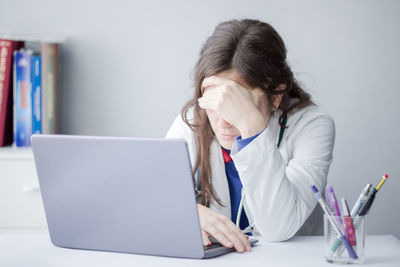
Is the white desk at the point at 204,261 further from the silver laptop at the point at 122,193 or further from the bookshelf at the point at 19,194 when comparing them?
the bookshelf at the point at 19,194

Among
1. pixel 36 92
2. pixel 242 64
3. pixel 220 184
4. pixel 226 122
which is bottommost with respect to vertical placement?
pixel 220 184

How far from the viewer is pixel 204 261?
3.08ft

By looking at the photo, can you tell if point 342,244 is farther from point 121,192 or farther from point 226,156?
point 226,156

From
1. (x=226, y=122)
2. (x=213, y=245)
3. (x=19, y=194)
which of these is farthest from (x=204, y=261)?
(x=19, y=194)

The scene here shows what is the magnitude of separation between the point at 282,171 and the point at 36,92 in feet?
4.42

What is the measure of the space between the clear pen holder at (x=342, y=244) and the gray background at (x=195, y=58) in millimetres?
1365

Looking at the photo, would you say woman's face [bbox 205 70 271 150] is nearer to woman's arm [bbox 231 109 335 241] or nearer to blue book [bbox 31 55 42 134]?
woman's arm [bbox 231 109 335 241]

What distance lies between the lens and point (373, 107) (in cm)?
224

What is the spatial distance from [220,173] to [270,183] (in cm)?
40

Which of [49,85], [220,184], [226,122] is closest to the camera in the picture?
[226,122]

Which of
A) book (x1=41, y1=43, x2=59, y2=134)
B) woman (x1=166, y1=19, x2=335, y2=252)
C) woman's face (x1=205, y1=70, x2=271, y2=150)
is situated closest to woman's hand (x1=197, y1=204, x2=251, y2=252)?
woman (x1=166, y1=19, x2=335, y2=252)

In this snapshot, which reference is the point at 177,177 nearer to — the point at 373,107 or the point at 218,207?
the point at 218,207

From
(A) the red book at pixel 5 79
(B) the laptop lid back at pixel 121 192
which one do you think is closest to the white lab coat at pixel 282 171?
(B) the laptop lid back at pixel 121 192

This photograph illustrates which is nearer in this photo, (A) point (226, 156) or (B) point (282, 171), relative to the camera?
(B) point (282, 171)
